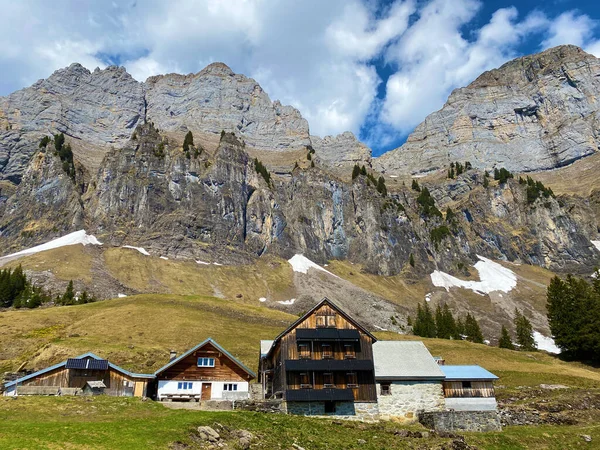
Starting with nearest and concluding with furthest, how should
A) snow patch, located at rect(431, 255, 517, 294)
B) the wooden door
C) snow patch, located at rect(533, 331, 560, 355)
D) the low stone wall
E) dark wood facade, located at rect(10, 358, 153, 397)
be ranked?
the low stone wall, dark wood facade, located at rect(10, 358, 153, 397), the wooden door, snow patch, located at rect(533, 331, 560, 355), snow patch, located at rect(431, 255, 517, 294)

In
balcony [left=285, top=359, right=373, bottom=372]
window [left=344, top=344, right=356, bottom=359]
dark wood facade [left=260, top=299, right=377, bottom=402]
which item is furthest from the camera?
window [left=344, top=344, right=356, bottom=359]

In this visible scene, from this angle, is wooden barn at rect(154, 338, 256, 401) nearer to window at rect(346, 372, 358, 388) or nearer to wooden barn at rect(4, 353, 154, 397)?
wooden barn at rect(4, 353, 154, 397)

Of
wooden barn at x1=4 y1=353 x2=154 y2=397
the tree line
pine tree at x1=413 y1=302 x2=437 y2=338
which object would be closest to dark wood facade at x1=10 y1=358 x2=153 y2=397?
wooden barn at x1=4 y1=353 x2=154 y2=397

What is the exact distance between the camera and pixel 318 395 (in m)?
42.5

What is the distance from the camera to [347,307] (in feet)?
472

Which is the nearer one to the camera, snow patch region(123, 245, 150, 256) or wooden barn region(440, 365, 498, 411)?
wooden barn region(440, 365, 498, 411)

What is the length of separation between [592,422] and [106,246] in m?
156

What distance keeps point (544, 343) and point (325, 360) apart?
111957mm

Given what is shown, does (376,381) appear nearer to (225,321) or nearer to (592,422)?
(592,422)

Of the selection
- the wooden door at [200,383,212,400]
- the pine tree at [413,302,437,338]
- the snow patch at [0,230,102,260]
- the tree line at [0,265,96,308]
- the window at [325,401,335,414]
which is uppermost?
the snow patch at [0,230,102,260]

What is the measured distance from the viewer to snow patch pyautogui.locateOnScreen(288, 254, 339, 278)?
→ 179913 millimetres

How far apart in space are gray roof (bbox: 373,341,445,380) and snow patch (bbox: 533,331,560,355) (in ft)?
311

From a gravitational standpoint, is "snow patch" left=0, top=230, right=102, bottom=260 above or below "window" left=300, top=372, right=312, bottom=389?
above

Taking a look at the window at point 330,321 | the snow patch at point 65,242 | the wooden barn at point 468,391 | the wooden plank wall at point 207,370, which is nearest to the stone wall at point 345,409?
the window at point 330,321
